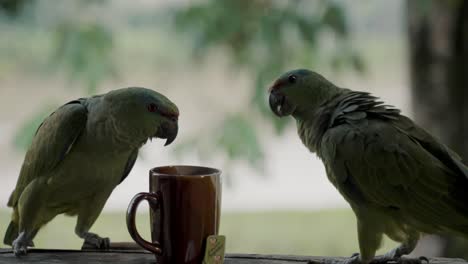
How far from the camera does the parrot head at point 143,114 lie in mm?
1544

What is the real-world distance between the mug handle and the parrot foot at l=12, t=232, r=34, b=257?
35 centimetres

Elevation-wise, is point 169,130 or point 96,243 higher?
point 169,130

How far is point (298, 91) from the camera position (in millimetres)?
1707

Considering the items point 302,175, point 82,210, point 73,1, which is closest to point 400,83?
point 302,175

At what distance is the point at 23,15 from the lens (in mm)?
2844

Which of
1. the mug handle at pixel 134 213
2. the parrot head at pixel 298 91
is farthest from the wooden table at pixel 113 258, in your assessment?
the parrot head at pixel 298 91

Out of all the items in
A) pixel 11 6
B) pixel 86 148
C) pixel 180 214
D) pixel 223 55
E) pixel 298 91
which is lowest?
A: pixel 180 214

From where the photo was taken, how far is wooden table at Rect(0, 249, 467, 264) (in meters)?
1.56

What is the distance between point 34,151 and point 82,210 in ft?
0.64

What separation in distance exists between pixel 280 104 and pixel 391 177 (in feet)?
1.22

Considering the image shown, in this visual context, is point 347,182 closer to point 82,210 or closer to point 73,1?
point 82,210

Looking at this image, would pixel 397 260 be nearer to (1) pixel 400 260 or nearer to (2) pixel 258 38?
(1) pixel 400 260

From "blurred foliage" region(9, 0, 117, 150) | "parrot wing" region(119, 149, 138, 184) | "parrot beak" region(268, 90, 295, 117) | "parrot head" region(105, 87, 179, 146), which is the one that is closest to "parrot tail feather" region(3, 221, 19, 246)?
"parrot wing" region(119, 149, 138, 184)

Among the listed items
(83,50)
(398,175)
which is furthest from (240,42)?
(398,175)
